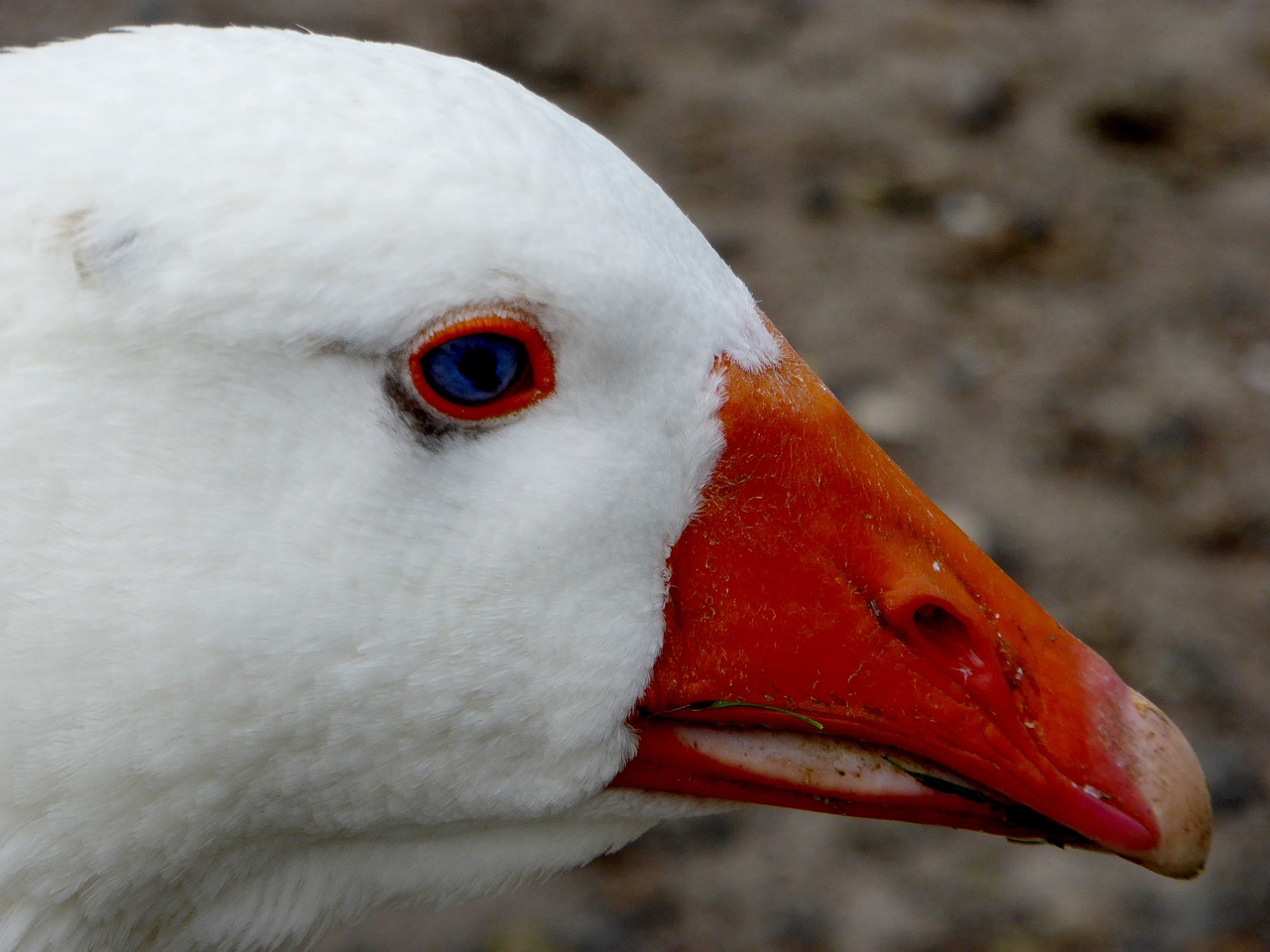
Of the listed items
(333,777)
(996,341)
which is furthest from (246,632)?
(996,341)

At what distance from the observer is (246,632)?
1.63 metres

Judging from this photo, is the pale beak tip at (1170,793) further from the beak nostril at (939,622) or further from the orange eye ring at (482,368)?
the orange eye ring at (482,368)

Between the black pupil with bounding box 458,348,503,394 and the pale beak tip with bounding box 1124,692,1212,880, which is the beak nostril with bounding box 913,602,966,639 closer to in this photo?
the pale beak tip with bounding box 1124,692,1212,880

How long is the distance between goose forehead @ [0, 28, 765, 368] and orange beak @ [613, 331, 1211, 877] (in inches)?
11.7

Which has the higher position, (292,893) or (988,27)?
(988,27)

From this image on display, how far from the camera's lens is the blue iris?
1645 millimetres

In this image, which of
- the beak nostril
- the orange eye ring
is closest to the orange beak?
the beak nostril

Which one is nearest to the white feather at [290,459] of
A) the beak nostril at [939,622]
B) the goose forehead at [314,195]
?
the goose forehead at [314,195]

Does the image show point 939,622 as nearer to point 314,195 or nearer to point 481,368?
point 481,368

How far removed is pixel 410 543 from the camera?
5.53 ft

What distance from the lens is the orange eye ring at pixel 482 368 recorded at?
64.5 inches

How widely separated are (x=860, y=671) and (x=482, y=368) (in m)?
0.67

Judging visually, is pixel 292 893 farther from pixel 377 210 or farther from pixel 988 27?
pixel 988 27

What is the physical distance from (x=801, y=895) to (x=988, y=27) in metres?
4.22
